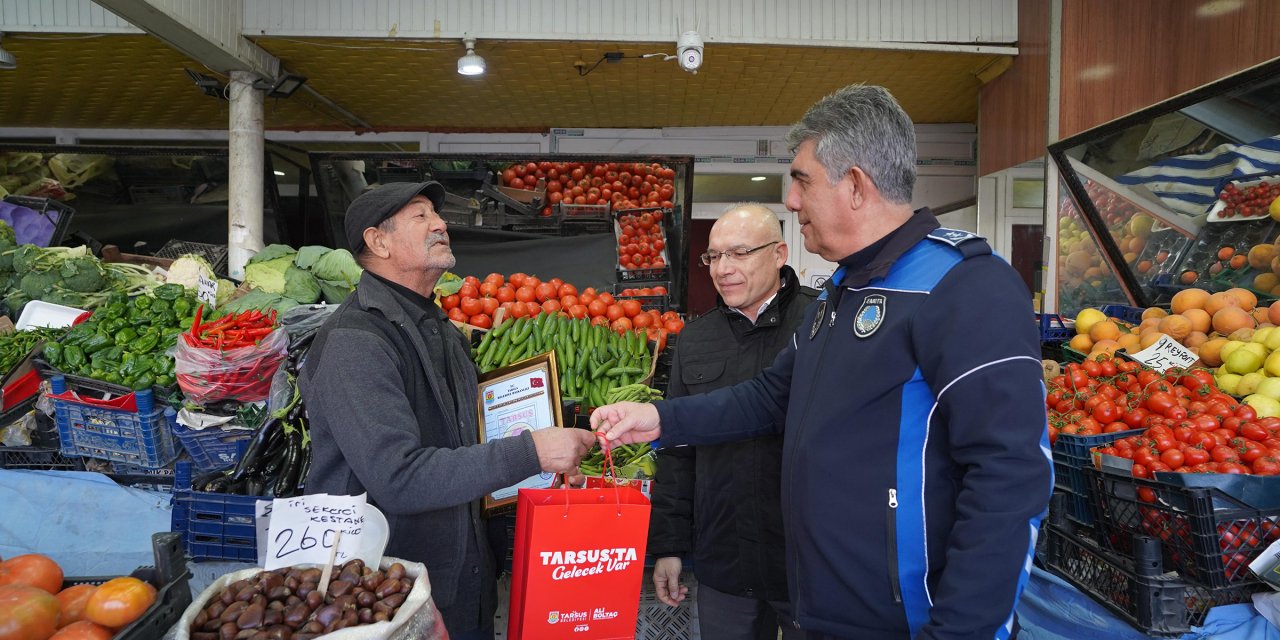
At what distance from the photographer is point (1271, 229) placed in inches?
150

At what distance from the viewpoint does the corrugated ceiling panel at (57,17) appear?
632 centimetres

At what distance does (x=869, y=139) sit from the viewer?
5.15 feet

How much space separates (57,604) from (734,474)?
1643 millimetres

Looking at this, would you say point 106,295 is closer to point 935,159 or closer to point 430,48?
Answer: point 430,48

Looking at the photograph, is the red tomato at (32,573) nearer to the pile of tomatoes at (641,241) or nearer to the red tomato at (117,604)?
the red tomato at (117,604)

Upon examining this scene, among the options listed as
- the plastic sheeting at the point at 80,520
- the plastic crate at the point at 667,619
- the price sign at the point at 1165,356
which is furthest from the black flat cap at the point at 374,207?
the price sign at the point at 1165,356

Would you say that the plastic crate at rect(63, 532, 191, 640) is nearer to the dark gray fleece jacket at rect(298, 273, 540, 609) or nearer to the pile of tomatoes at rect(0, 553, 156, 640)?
the pile of tomatoes at rect(0, 553, 156, 640)

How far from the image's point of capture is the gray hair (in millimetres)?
1571

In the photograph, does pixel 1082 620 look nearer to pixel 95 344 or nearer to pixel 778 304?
pixel 778 304

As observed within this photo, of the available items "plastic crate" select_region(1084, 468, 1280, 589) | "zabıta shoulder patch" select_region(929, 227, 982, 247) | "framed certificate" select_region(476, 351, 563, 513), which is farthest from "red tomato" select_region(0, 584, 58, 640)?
"plastic crate" select_region(1084, 468, 1280, 589)

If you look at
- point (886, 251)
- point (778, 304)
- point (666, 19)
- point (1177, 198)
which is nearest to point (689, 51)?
point (666, 19)

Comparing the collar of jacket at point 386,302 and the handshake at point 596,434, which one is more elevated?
the collar of jacket at point 386,302

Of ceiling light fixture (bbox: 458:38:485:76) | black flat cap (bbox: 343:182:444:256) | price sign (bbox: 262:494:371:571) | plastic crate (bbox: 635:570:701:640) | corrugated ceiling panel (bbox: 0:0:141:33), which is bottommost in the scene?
plastic crate (bbox: 635:570:701:640)

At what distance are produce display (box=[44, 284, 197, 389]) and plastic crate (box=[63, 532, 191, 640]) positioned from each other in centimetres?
228
